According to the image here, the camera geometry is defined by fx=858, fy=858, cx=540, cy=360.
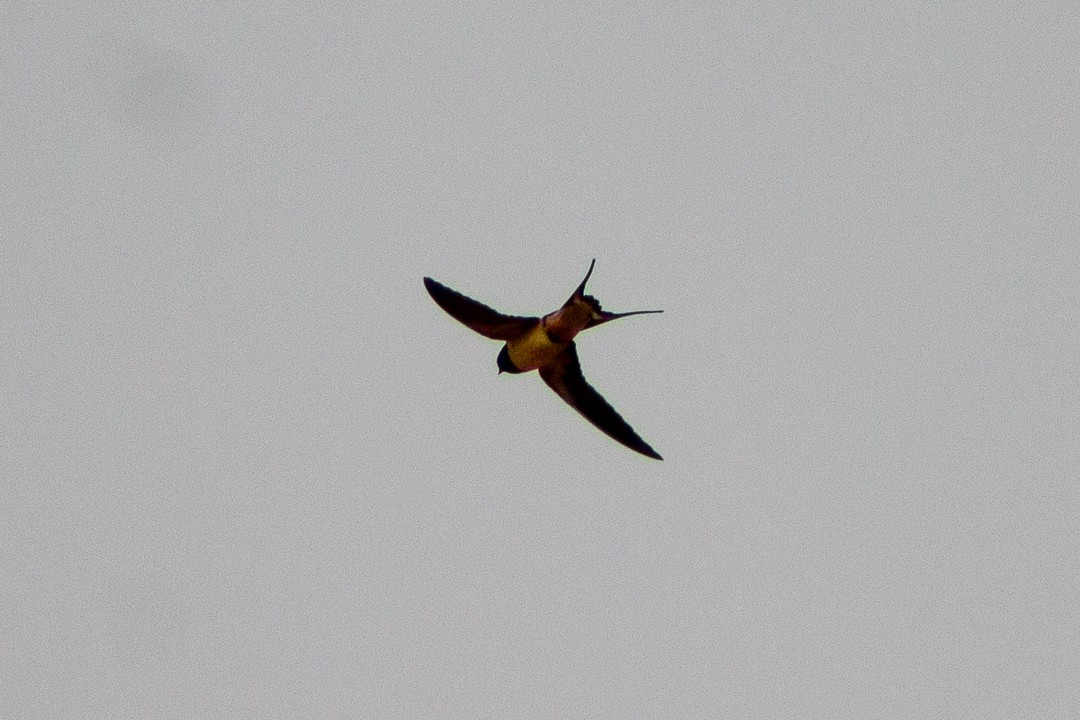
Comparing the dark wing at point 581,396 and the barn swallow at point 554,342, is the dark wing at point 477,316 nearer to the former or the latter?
the barn swallow at point 554,342

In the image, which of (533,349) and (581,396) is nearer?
(533,349)

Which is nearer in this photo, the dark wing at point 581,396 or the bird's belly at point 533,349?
the bird's belly at point 533,349

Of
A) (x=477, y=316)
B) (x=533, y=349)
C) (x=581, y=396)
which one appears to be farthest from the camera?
(x=581, y=396)

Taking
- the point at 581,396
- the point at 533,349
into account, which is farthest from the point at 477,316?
the point at 581,396

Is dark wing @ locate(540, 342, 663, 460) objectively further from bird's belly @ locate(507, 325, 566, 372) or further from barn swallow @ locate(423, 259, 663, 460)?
bird's belly @ locate(507, 325, 566, 372)

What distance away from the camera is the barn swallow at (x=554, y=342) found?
33.7 ft

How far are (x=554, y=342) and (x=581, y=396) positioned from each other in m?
A: 0.94

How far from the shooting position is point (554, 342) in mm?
10734

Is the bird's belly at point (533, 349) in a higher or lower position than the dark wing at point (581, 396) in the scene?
higher

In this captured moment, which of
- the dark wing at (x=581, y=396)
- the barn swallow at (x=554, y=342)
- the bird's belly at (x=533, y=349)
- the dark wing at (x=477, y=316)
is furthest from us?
the dark wing at (x=581, y=396)

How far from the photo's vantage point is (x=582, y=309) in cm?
1012

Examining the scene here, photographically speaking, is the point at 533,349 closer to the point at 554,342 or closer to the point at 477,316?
the point at 554,342

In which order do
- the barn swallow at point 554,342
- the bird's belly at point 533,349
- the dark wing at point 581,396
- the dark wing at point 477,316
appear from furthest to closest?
the dark wing at point 581,396, the bird's belly at point 533,349, the dark wing at point 477,316, the barn swallow at point 554,342

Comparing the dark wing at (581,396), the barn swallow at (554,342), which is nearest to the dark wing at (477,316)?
the barn swallow at (554,342)
